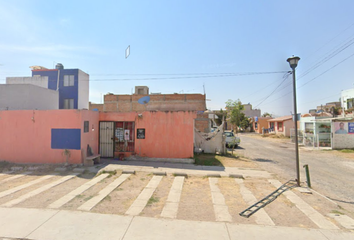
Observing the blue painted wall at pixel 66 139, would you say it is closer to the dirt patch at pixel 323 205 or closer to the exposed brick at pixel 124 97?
the dirt patch at pixel 323 205

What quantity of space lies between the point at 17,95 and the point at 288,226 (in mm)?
17133

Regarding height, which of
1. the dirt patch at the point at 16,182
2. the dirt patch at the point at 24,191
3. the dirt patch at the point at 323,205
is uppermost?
the dirt patch at the point at 24,191

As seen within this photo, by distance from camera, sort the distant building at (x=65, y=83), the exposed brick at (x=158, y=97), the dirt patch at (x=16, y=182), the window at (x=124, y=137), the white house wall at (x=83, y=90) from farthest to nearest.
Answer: the white house wall at (x=83, y=90) < the distant building at (x=65, y=83) < the exposed brick at (x=158, y=97) < the window at (x=124, y=137) < the dirt patch at (x=16, y=182)

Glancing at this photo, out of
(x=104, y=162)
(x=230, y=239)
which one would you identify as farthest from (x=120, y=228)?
(x=104, y=162)

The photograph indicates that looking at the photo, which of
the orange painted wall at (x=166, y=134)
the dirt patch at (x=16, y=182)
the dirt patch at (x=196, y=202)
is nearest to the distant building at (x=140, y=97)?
the orange painted wall at (x=166, y=134)

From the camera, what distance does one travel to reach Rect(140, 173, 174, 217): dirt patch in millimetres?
4555

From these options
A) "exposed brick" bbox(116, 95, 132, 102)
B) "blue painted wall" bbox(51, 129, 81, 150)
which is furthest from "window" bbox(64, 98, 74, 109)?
"blue painted wall" bbox(51, 129, 81, 150)

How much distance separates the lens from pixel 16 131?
386 inches

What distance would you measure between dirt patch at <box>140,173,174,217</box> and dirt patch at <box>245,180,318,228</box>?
269 cm

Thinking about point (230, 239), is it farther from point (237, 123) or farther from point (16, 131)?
point (237, 123)

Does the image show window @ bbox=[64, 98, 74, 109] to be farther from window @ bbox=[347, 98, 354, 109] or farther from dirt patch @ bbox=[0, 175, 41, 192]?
window @ bbox=[347, 98, 354, 109]

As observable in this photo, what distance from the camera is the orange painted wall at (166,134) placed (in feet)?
34.7

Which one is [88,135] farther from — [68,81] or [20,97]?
[68,81]

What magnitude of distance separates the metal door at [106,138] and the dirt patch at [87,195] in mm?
3766
